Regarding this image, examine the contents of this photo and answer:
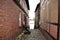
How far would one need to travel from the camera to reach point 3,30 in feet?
14.9

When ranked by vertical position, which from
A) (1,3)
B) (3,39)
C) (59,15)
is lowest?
(3,39)

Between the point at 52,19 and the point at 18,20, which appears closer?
the point at 52,19

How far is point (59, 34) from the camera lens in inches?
145

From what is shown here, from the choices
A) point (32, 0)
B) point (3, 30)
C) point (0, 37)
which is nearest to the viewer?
point (0, 37)

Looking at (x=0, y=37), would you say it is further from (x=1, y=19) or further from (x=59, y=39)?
(x=59, y=39)

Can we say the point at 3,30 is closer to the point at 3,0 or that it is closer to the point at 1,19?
the point at 1,19

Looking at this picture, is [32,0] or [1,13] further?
[32,0]

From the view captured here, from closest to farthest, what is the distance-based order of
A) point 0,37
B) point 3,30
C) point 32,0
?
point 0,37, point 3,30, point 32,0

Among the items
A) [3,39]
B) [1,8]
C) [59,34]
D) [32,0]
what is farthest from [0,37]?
[32,0]

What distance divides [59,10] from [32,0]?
128ft

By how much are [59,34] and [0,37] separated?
1.72m

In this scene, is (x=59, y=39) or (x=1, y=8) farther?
(x=1, y=8)

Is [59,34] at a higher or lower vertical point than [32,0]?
lower

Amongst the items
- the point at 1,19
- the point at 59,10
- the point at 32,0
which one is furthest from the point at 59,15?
the point at 32,0
